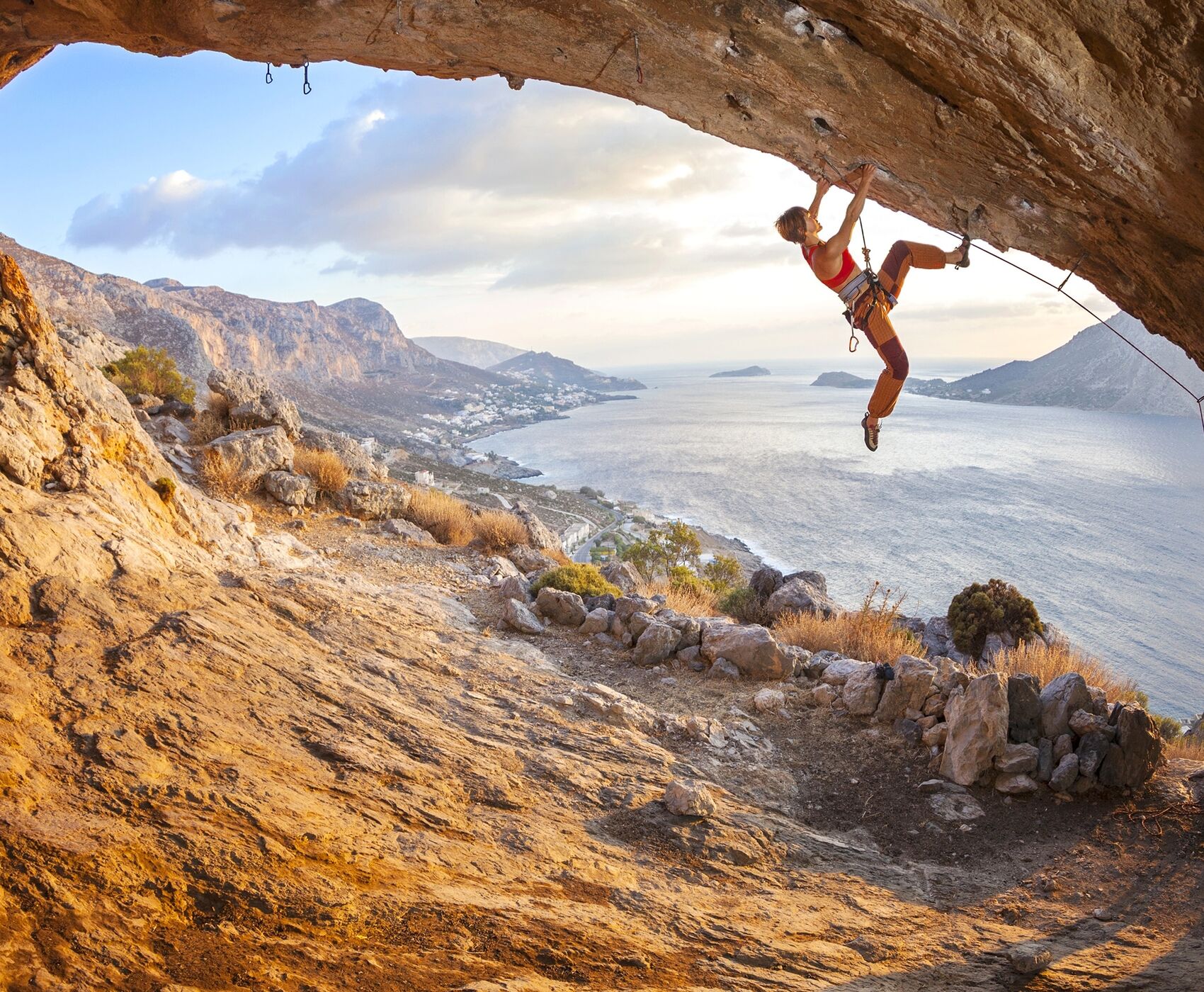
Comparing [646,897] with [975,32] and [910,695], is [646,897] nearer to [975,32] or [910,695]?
[910,695]

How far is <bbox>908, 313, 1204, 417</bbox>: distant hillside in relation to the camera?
2913 inches

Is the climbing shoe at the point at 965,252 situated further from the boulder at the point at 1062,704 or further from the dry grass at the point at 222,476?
the dry grass at the point at 222,476

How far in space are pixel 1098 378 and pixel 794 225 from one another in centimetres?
10439

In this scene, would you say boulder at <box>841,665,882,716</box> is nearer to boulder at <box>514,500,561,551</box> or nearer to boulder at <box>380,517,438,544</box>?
boulder at <box>514,500,561,551</box>

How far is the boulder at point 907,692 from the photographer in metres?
7.91

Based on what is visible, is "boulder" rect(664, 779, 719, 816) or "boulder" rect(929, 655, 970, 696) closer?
"boulder" rect(664, 779, 719, 816)

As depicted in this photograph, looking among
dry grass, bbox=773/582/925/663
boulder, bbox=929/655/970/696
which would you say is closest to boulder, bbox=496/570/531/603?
dry grass, bbox=773/582/925/663

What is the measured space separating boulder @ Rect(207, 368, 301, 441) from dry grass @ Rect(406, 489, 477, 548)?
10.9ft

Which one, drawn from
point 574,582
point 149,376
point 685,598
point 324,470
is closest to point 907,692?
point 574,582

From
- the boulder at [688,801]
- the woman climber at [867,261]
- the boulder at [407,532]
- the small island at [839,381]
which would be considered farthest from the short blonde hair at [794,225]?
the small island at [839,381]

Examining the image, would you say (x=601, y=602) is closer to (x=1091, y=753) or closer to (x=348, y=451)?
(x=1091, y=753)

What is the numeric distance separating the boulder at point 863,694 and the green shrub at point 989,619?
765 centimetres

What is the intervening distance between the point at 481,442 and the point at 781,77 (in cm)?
9701

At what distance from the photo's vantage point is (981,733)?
23.0 ft
